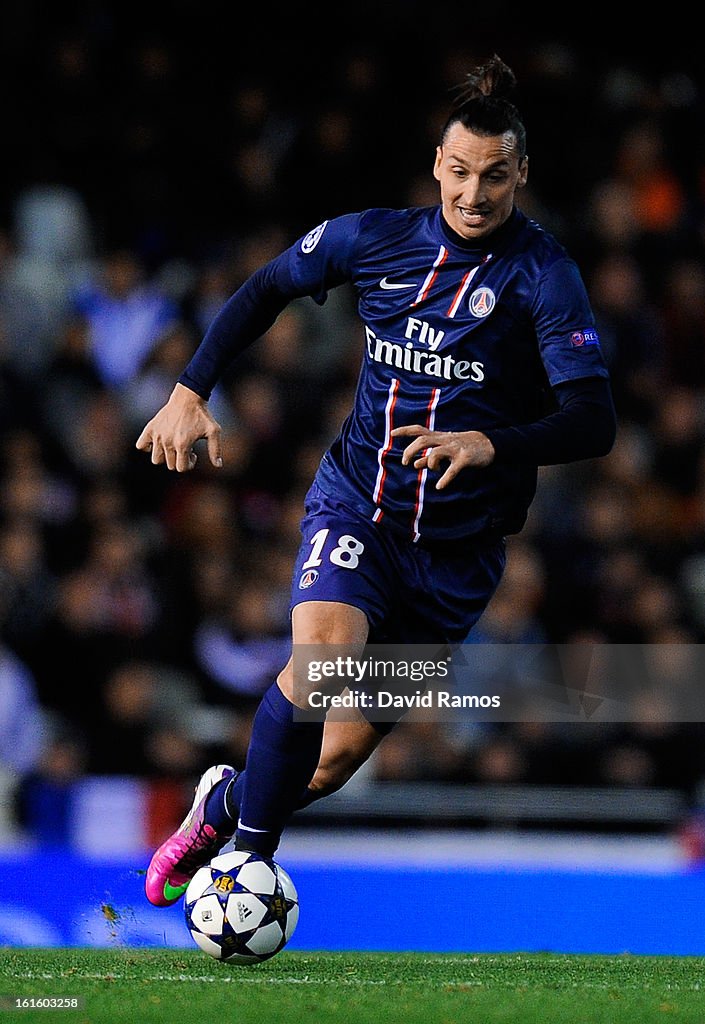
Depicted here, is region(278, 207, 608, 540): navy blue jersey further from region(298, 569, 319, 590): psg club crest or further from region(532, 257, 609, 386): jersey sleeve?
region(298, 569, 319, 590): psg club crest

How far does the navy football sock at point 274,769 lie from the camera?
416 cm

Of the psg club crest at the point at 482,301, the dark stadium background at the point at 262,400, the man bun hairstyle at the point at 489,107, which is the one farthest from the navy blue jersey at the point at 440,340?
the dark stadium background at the point at 262,400

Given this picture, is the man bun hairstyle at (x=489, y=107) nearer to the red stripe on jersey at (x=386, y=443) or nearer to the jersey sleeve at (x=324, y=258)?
the jersey sleeve at (x=324, y=258)

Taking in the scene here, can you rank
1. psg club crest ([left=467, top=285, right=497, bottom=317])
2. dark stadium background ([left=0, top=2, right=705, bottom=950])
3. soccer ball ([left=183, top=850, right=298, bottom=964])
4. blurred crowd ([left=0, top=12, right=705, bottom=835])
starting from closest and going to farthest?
soccer ball ([left=183, top=850, right=298, bottom=964])
psg club crest ([left=467, top=285, right=497, bottom=317])
dark stadium background ([left=0, top=2, right=705, bottom=950])
blurred crowd ([left=0, top=12, right=705, bottom=835])

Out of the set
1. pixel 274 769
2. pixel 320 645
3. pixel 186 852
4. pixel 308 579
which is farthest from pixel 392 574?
pixel 186 852

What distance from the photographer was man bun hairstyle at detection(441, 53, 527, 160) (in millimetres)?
4211

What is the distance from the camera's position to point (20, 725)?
712 cm

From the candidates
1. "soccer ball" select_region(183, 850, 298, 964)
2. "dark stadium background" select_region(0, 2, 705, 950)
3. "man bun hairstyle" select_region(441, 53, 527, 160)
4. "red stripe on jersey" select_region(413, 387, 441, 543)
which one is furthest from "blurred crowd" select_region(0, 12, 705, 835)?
"man bun hairstyle" select_region(441, 53, 527, 160)

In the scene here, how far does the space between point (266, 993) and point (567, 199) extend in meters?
6.09

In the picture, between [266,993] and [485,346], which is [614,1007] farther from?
[485,346]

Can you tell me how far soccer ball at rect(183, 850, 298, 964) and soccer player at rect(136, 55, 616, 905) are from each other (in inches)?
4.0

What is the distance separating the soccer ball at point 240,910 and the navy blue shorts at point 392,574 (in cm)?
70

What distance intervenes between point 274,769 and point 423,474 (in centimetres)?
90

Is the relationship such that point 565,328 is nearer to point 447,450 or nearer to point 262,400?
point 447,450
